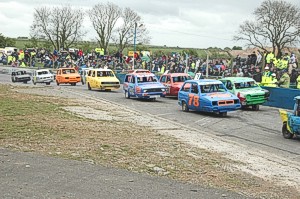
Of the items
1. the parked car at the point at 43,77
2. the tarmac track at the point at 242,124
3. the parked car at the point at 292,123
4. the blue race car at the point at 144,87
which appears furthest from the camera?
the parked car at the point at 43,77

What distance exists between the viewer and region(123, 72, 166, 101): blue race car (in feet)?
91.0

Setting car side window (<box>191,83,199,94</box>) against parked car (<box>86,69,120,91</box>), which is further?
parked car (<box>86,69,120,91</box>)

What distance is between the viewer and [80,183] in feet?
27.2

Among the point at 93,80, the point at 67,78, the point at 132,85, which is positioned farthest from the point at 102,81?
the point at 67,78

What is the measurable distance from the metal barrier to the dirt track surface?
55.5 feet

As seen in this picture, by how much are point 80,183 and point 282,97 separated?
18.8 m

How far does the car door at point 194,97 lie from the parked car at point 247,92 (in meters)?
2.37

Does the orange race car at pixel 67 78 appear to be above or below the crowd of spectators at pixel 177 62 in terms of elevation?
below

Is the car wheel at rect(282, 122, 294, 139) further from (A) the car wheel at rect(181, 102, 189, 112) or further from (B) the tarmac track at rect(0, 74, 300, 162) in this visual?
(A) the car wheel at rect(181, 102, 189, 112)

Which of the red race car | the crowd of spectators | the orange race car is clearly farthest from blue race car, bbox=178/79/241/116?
the orange race car

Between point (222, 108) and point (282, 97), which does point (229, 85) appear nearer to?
point (282, 97)

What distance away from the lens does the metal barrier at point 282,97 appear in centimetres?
2458

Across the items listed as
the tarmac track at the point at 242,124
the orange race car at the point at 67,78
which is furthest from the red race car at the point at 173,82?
the orange race car at the point at 67,78

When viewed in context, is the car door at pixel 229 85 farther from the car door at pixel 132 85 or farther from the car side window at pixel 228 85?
the car door at pixel 132 85
